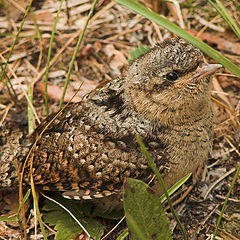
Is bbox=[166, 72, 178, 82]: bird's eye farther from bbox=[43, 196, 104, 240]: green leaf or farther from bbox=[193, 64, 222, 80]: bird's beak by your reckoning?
bbox=[43, 196, 104, 240]: green leaf

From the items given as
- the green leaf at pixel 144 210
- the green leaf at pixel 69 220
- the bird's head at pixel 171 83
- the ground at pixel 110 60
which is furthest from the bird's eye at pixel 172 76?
the green leaf at pixel 69 220

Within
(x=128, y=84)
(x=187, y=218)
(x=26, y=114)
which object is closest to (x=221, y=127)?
(x=187, y=218)

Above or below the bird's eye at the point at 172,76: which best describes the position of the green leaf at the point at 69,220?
below

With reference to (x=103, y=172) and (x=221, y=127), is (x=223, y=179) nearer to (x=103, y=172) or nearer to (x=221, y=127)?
(x=221, y=127)

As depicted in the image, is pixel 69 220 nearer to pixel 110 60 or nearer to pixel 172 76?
pixel 172 76

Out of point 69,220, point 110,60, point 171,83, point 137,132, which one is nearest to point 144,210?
point 137,132

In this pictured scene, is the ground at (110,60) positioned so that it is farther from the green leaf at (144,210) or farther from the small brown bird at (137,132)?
the green leaf at (144,210)
